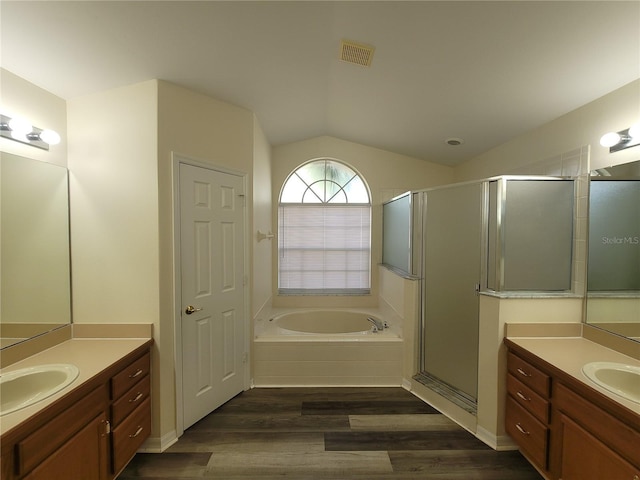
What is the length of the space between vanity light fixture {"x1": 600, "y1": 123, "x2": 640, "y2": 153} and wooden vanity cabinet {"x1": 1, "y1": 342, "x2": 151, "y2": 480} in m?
3.19

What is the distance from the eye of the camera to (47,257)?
1757 millimetres

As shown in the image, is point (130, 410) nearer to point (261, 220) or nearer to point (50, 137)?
point (50, 137)

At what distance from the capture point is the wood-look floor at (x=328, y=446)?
176 centimetres

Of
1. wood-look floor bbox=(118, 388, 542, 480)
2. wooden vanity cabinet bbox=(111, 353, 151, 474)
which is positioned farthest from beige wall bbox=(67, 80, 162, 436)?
wood-look floor bbox=(118, 388, 542, 480)

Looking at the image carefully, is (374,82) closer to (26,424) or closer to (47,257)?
(47,257)

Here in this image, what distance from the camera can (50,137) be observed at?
171 cm

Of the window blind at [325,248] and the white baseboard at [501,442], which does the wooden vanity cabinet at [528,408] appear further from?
the window blind at [325,248]

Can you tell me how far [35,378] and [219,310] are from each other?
1091 mm

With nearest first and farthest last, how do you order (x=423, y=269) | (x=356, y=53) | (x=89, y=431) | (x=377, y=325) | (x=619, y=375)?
(x=89, y=431), (x=619, y=375), (x=356, y=53), (x=423, y=269), (x=377, y=325)

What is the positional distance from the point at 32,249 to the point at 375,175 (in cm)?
343

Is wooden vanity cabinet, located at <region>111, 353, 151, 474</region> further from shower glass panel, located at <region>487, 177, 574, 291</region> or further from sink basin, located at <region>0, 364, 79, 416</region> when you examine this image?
shower glass panel, located at <region>487, 177, 574, 291</region>

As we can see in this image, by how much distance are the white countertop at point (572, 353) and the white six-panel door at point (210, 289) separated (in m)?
2.17

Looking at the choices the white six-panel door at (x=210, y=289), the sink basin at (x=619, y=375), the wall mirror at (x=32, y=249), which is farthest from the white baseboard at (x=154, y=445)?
the sink basin at (x=619, y=375)

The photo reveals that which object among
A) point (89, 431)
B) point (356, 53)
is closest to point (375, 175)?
point (356, 53)
